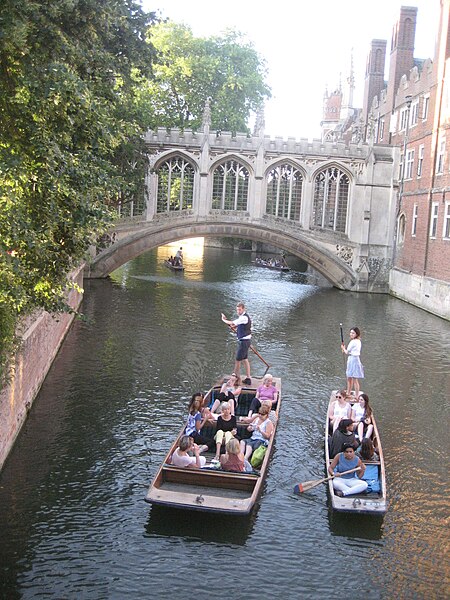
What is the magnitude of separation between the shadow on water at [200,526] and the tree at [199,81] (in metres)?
32.2

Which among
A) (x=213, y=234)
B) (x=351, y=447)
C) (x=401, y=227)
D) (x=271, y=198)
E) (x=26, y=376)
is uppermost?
(x=271, y=198)

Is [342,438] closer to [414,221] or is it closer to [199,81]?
[414,221]

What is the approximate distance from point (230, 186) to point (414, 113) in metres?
9.01

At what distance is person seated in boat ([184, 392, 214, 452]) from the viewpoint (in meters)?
11.3

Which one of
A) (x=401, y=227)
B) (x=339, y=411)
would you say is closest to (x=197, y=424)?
(x=339, y=411)

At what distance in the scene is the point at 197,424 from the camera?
11.6 m

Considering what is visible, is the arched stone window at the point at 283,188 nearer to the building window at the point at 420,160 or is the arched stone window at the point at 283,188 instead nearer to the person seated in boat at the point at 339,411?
the building window at the point at 420,160

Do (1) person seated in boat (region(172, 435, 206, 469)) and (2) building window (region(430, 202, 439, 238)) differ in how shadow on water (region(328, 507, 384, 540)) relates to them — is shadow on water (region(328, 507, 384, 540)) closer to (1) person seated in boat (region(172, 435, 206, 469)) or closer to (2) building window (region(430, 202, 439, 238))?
(1) person seated in boat (region(172, 435, 206, 469))

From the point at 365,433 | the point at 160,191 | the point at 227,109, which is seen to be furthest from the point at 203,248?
the point at 365,433

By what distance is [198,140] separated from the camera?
3316 centimetres

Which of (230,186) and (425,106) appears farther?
(230,186)

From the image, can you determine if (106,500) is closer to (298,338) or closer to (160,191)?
(298,338)

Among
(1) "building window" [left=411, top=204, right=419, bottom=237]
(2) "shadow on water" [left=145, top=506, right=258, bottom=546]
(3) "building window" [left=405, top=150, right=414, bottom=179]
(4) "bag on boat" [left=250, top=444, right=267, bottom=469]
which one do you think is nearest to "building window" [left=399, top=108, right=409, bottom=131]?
(3) "building window" [left=405, top=150, right=414, bottom=179]

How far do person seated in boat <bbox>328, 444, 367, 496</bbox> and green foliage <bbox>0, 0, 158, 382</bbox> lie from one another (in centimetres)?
457
